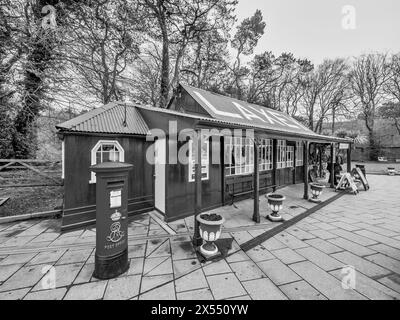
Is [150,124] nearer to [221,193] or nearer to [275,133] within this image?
[221,193]

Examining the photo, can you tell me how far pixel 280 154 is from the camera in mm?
9328

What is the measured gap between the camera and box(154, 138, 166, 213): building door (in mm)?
5312

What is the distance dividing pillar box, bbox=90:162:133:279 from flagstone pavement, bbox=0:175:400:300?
192 mm

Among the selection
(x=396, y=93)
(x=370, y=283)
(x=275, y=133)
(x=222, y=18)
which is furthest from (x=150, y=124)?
(x=396, y=93)

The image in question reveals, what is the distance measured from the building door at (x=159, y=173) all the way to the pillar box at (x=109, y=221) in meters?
2.36

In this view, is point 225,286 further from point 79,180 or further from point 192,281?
point 79,180

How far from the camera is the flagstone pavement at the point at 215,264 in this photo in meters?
2.46

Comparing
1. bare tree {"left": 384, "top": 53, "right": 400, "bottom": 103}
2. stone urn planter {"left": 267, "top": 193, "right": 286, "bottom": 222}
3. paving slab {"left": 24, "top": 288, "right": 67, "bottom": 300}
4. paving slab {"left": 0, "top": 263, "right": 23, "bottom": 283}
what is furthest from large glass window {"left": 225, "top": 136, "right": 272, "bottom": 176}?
bare tree {"left": 384, "top": 53, "right": 400, "bottom": 103}

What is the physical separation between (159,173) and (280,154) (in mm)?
6699

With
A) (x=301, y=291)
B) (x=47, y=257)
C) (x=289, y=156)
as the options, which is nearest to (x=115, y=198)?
(x=47, y=257)

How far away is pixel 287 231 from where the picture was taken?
14.7 feet

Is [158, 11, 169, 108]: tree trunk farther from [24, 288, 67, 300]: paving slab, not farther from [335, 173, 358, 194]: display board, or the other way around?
→ [335, 173, 358, 194]: display board

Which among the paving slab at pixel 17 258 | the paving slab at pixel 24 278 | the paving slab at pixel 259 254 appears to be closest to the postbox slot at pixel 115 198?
the paving slab at pixel 24 278
